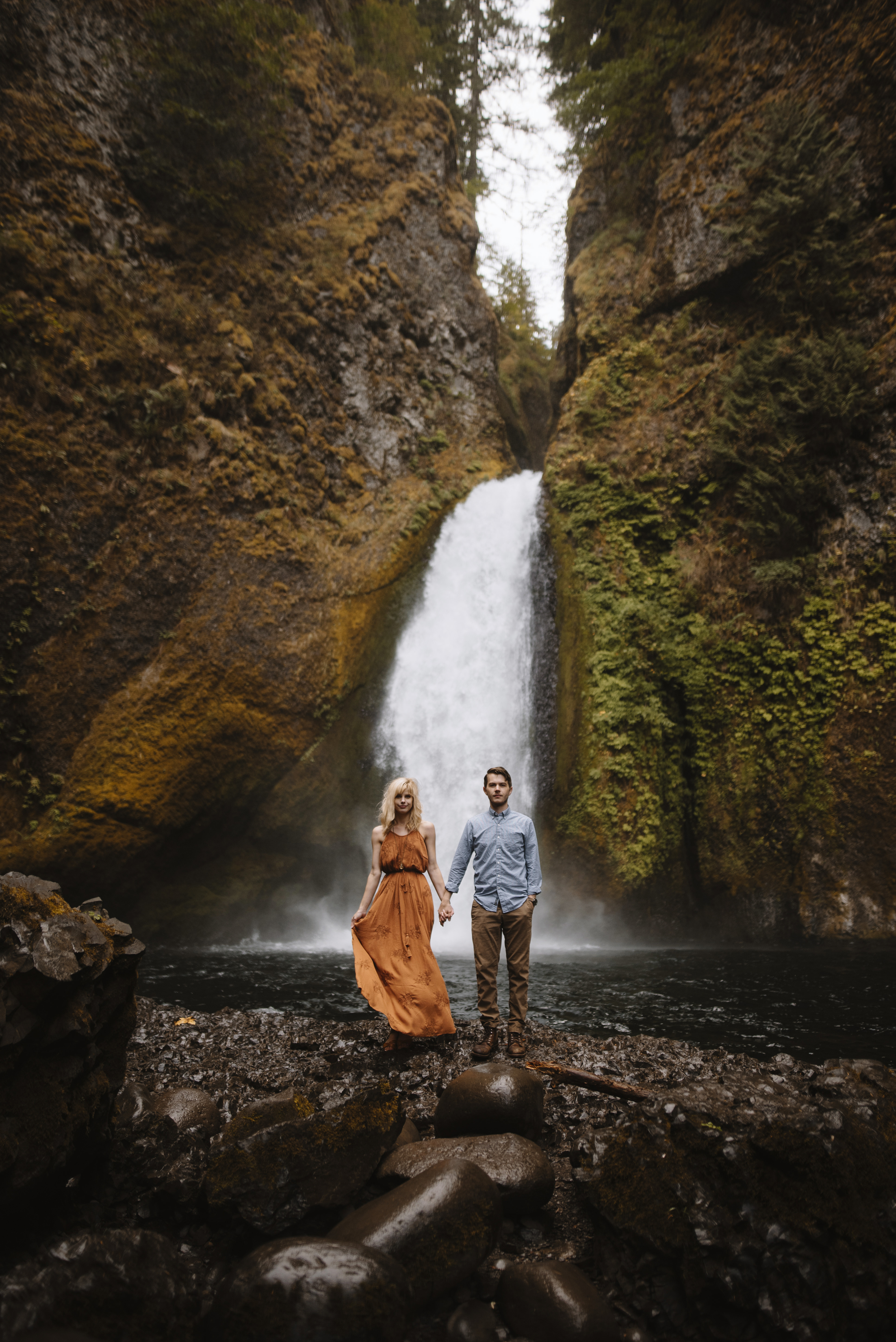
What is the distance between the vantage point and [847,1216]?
7.45ft

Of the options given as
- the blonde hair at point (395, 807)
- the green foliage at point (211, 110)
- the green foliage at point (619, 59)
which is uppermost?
the green foliage at point (619, 59)

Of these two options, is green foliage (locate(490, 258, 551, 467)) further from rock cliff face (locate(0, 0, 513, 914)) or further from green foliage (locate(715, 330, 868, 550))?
green foliage (locate(715, 330, 868, 550))

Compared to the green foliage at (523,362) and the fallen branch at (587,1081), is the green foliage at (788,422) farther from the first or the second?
the green foliage at (523,362)

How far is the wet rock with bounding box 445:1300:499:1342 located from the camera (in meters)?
2.07

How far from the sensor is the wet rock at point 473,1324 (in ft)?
6.80

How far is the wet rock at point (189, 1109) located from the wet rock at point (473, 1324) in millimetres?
1741

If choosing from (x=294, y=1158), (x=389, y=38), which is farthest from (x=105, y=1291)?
(x=389, y=38)

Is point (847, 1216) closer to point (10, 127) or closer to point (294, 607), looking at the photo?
point (294, 607)

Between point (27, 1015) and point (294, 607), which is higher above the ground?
point (294, 607)

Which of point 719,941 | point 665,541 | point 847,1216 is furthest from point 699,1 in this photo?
point 847,1216

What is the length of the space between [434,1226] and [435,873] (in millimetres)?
2424

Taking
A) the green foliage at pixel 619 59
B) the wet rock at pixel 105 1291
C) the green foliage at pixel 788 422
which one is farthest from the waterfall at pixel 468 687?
the green foliage at pixel 619 59

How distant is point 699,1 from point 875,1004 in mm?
17666

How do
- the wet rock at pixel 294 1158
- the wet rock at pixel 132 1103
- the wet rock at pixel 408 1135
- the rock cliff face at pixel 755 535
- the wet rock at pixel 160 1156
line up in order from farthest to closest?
the rock cliff face at pixel 755 535, the wet rock at pixel 132 1103, the wet rock at pixel 408 1135, the wet rock at pixel 160 1156, the wet rock at pixel 294 1158
